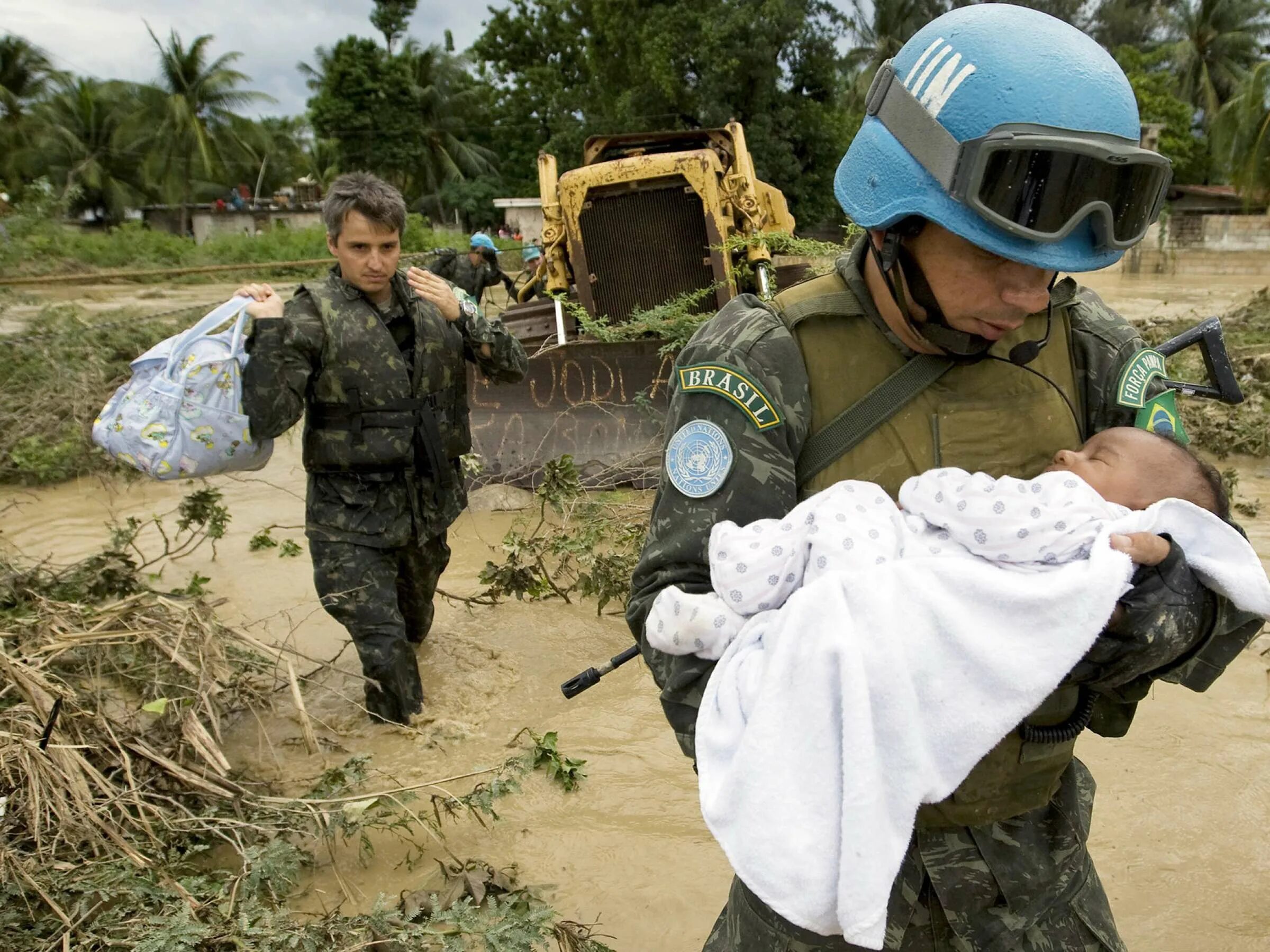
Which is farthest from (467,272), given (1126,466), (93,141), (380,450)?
(93,141)

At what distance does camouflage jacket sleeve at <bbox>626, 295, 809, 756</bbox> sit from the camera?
1403 millimetres

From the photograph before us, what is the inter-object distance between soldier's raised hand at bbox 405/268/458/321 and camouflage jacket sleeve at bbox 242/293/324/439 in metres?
0.40

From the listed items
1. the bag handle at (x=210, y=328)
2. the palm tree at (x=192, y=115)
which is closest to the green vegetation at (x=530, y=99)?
the palm tree at (x=192, y=115)

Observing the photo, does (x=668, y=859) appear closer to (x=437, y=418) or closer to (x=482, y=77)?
(x=437, y=418)

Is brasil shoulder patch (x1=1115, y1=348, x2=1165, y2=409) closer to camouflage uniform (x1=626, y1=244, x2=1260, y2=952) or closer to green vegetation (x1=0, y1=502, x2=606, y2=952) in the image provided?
camouflage uniform (x1=626, y1=244, x2=1260, y2=952)

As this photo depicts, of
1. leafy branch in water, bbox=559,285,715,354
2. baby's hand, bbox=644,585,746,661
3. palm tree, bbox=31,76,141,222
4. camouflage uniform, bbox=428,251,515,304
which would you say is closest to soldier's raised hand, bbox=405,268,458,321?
leafy branch in water, bbox=559,285,715,354

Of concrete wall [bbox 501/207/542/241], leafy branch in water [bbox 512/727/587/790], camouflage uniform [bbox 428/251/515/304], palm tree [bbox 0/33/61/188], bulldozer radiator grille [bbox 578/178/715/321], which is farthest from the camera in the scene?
palm tree [bbox 0/33/61/188]

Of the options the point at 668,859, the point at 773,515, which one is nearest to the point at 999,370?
the point at 773,515

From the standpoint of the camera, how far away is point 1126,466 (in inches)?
57.2

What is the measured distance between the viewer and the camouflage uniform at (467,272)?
9320 mm

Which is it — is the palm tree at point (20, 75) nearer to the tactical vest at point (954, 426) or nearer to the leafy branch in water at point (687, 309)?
the leafy branch in water at point (687, 309)

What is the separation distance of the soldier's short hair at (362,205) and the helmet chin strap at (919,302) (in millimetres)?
2673

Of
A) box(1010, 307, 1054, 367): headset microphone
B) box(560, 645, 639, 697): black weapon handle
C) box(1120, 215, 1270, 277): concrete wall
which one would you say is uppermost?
box(1120, 215, 1270, 277): concrete wall

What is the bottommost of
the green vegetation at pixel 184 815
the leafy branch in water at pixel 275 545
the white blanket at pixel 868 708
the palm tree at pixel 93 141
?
the leafy branch in water at pixel 275 545
